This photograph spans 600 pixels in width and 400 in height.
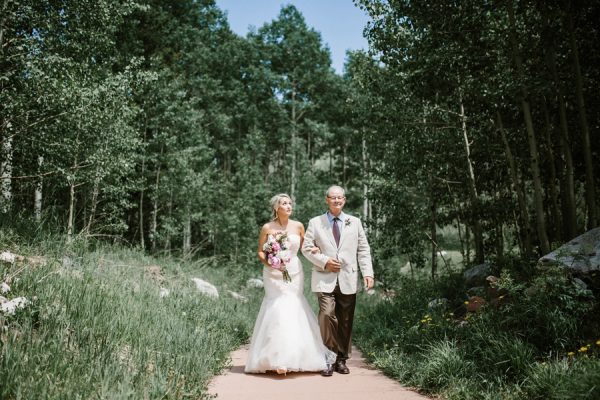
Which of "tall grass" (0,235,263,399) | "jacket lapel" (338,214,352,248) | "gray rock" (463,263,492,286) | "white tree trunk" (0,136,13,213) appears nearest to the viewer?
"tall grass" (0,235,263,399)

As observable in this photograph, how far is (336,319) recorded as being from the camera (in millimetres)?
5367

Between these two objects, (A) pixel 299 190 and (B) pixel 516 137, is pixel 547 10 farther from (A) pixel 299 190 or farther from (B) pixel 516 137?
(A) pixel 299 190

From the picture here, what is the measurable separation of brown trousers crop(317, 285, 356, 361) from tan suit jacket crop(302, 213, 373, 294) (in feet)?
0.42

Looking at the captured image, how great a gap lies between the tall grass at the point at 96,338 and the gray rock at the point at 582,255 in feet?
15.7

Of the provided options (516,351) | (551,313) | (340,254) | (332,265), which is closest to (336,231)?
(340,254)

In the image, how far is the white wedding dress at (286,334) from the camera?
5.11 metres

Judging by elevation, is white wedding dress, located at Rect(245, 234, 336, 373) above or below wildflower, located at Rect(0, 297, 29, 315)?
below

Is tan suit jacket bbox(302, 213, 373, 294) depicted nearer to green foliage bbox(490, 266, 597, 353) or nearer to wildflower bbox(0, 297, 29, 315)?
green foliage bbox(490, 266, 597, 353)

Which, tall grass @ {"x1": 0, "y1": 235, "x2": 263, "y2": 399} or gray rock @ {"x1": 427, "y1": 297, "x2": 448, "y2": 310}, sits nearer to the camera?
tall grass @ {"x1": 0, "y1": 235, "x2": 263, "y2": 399}

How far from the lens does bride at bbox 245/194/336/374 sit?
5.11 m

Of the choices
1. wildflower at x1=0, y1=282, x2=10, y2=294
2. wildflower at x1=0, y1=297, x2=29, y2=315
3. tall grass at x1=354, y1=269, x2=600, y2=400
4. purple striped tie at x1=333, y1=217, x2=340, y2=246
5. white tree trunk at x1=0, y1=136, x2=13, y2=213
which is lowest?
tall grass at x1=354, y1=269, x2=600, y2=400

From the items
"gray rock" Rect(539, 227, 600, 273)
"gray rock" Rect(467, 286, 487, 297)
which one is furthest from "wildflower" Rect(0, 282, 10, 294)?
"gray rock" Rect(467, 286, 487, 297)

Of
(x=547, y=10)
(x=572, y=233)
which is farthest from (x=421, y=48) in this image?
(x=572, y=233)

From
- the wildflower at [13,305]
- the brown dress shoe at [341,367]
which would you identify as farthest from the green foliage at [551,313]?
the wildflower at [13,305]
